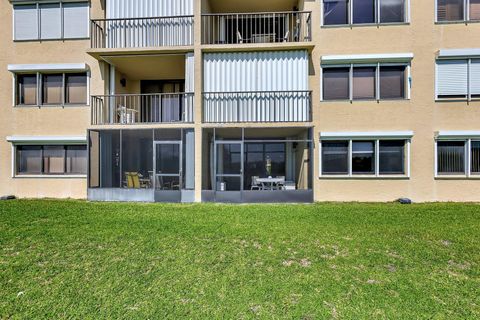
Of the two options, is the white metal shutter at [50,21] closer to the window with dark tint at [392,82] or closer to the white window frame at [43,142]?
the white window frame at [43,142]

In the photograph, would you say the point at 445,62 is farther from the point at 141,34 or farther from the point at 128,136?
the point at 128,136

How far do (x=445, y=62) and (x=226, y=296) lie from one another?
44.7 ft

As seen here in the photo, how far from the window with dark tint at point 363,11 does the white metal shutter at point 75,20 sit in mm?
12249

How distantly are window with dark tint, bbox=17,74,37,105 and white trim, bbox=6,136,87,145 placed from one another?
1754 millimetres

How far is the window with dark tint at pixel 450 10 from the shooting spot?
43.4 feet

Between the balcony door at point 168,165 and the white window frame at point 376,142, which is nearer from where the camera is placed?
the white window frame at point 376,142

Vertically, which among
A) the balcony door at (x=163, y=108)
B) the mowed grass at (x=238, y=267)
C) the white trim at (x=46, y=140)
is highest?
the balcony door at (x=163, y=108)

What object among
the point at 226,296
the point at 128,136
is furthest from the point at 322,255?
the point at 128,136

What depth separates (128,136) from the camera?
1490cm

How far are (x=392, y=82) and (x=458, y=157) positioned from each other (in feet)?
13.7

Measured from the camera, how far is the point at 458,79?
1313cm

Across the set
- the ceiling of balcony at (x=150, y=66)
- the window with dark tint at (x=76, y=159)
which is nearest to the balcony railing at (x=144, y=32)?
the ceiling of balcony at (x=150, y=66)

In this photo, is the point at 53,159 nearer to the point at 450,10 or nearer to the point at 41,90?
the point at 41,90

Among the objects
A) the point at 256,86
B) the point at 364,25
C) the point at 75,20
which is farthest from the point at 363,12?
the point at 75,20
